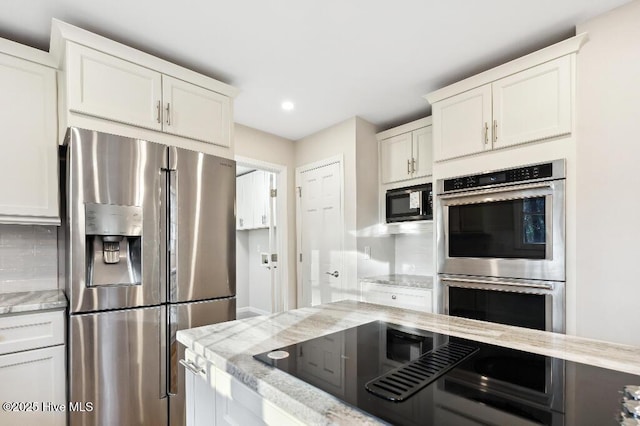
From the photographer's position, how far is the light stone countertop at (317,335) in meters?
0.70

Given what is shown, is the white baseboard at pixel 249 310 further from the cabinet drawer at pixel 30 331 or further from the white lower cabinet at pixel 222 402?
the white lower cabinet at pixel 222 402

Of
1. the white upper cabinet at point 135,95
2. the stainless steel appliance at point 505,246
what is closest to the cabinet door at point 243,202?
the white upper cabinet at point 135,95

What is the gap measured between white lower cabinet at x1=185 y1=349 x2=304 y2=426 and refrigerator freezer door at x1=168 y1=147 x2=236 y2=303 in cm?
96

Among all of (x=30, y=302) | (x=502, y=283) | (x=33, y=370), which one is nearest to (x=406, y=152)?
(x=502, y=283)

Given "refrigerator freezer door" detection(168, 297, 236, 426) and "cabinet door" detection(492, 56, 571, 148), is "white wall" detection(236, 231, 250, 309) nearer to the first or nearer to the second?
"refrigerator freezer door" detection(168, 297, 236, 426)

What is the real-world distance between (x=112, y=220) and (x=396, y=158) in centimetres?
251

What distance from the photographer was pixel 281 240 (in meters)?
3.83

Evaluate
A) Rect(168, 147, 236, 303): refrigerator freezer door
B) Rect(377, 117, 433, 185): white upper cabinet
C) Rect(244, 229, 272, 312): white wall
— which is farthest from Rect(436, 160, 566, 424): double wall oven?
Rect(244, 229, 272, 312): white wall

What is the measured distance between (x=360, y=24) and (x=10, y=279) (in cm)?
263

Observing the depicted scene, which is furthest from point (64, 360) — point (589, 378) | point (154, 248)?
point (589, 378)

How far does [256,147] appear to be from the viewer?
3590mm

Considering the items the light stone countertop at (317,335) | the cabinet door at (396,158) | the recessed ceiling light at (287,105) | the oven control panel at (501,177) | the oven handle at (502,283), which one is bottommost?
the oven handle at (502,283)

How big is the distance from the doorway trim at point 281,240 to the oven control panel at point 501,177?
6.31 ft

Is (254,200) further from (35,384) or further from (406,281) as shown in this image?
(35,384)
